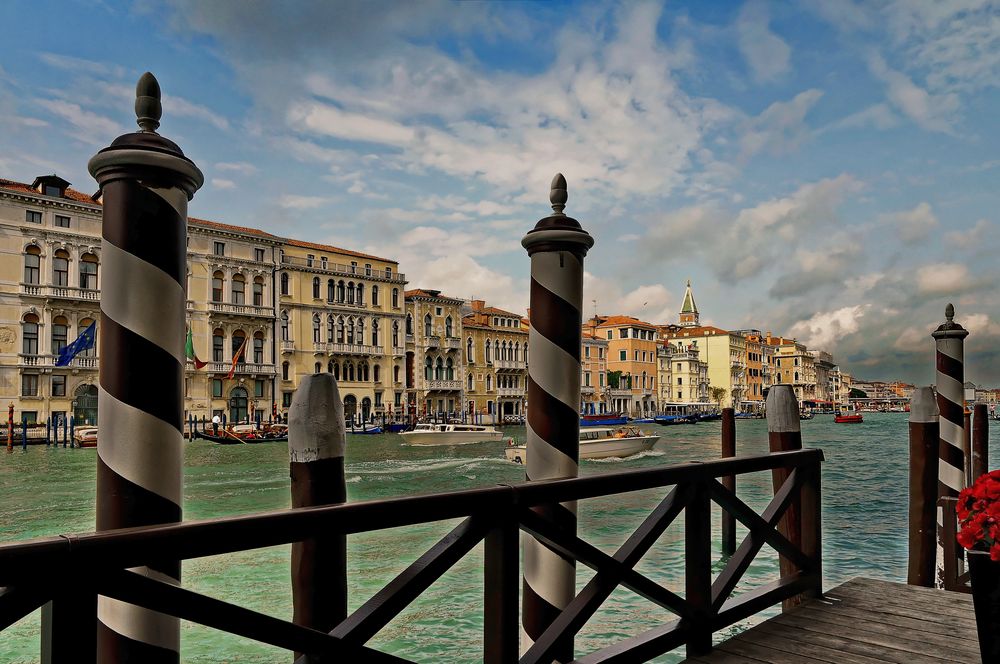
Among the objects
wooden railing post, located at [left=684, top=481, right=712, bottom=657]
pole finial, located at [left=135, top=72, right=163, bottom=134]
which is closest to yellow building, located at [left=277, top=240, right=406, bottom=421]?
wooden railing post, located at [left=684, top=481, right=712, bottom=657]

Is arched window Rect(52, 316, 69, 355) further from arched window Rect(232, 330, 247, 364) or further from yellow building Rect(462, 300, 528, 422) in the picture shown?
yellow building Rect(462, 300, 528, 422)

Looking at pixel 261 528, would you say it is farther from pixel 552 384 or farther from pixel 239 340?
pixel 239 340

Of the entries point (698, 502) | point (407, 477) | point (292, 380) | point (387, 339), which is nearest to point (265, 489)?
point (407, 477)

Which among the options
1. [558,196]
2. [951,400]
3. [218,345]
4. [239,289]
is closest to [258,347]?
[218,345]

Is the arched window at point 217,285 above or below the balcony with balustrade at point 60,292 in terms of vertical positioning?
above

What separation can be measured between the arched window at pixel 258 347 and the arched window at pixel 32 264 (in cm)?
956

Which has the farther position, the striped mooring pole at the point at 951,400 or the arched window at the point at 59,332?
the arched window at the point at 59,332

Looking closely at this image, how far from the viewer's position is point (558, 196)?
2572 millimetres

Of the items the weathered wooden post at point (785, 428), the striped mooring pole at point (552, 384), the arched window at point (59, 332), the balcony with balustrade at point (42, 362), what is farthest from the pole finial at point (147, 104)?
the arched window at point (59, 332)

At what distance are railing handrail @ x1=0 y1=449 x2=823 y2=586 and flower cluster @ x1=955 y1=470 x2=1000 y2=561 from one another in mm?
Answer: 879

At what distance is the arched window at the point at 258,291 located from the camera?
35688 millimetres

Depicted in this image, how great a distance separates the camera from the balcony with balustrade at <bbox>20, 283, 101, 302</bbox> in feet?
94.8

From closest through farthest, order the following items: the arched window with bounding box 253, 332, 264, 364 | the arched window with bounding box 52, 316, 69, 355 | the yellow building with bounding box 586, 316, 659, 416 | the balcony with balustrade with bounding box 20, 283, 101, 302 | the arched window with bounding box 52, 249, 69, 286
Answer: the balcony with balustrade with bounding box 20, 283, 101, 302
the arched window with bounding box 52, 249, 69, 286
the arched window with bounding box 52, 316, 69, 355
the arched window with bounding box 253, 332, 264, 364
the yellow building with bounding box 586, 316, 659, 416

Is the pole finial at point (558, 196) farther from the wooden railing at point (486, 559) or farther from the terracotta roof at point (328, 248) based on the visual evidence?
the terracotta roof at point (328, 248)
